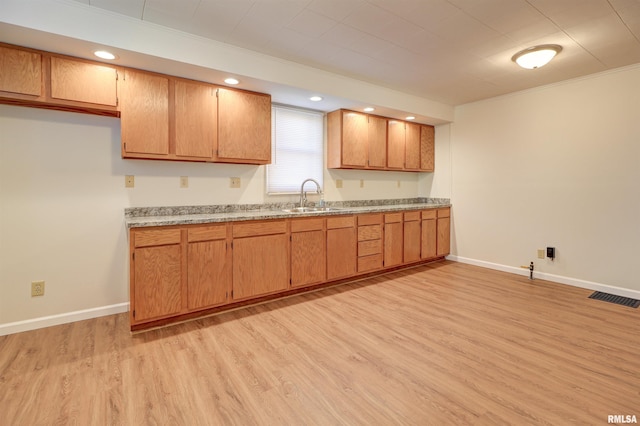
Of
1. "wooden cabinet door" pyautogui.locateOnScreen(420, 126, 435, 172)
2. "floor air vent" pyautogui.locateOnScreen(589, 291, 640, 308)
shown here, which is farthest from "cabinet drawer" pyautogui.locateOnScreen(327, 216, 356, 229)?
"floor air vent" pyautogui.locateOnScreen(589, 291, 640, 308)

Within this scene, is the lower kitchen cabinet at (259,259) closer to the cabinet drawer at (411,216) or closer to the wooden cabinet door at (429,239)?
the cabinet drawer at (411,216)

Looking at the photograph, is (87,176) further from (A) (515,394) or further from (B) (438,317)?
(A) (515,394)

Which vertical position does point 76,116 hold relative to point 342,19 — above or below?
below

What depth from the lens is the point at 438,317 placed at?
2840 millimetres

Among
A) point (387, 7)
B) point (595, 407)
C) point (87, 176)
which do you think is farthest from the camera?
point (87, 176)

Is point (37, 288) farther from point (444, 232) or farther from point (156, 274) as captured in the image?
point (444, 232)

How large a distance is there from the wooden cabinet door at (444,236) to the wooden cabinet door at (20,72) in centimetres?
481

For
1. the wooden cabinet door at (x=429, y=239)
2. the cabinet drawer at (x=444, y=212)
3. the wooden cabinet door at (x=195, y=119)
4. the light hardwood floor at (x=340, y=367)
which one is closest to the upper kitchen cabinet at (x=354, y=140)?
the wooden cabinet door at (x=429, y=239)

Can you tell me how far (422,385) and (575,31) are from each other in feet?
9.90

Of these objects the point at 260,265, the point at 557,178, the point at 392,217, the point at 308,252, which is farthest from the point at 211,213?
the point at 557,178

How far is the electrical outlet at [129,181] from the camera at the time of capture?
9.54 ft

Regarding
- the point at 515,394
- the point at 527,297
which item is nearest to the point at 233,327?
the point at 515,394

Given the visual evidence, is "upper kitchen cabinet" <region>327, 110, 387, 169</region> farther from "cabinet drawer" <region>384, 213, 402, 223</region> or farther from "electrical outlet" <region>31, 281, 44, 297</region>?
"electrical outlet" <region>31, 281, 44, 297</region>

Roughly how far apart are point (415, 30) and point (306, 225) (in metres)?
2.07
